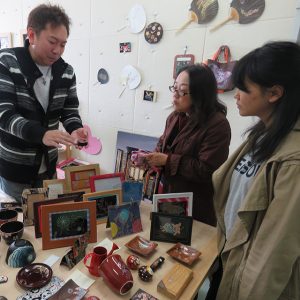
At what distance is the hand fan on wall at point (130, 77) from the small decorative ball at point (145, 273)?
69.2 inches

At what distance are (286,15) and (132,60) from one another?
1237mm

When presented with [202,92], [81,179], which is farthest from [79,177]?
[202,92]

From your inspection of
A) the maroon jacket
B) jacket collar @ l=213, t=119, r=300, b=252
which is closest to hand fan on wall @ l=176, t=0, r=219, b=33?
the maroon jacket

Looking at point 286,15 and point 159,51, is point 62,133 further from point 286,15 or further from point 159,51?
point 286,15

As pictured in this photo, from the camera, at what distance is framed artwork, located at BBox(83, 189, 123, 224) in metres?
1.07

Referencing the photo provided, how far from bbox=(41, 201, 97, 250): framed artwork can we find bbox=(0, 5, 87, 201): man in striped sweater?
1.06 ft

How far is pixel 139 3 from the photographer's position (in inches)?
83.8

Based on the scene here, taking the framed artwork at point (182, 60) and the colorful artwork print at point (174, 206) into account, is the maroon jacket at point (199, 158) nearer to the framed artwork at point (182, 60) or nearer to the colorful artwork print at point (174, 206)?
the colorful artwork print at point (174, 206)

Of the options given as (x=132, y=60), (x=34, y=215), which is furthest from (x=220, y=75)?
(x=34, y=215)

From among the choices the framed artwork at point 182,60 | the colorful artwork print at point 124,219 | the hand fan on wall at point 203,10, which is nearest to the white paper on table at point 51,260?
the colorful artwork print at point 124,219

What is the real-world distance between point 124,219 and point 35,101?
741 mm

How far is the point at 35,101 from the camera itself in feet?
4.12

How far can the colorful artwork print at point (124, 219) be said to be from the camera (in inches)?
40.2

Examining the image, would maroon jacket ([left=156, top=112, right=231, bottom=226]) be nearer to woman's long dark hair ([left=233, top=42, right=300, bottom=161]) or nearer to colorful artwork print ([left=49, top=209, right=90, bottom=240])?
woman's long dark hair ([left=233, top=42, right=300, bottom=161])
